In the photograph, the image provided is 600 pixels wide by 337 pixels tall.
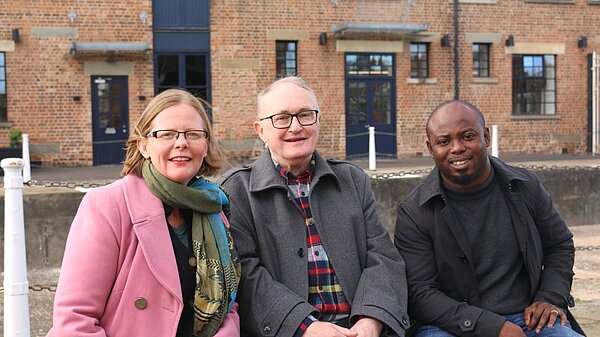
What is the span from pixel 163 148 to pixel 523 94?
19.2m

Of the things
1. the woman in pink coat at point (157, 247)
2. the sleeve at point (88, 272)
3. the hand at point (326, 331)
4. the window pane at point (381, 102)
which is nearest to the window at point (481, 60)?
the window pane at point (381, 102)

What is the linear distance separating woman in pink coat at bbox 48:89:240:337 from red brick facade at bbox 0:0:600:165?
48.4 ft

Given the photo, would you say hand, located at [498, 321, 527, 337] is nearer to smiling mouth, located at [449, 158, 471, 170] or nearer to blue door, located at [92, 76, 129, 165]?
smiling mouth, located at [449, 158, 471, 170]

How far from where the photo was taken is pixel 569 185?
11578mm

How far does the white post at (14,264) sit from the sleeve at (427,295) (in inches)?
81.7

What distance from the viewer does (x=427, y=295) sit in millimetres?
3258

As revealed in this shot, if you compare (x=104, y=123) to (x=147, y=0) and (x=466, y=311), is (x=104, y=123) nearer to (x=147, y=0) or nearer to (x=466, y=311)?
(x=147, y=0)

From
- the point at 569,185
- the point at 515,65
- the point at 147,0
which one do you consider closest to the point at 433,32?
the point at 515,65

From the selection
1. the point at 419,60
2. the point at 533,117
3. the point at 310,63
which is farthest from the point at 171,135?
the point at 533,117

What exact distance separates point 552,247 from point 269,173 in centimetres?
138

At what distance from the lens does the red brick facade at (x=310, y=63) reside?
16.7 metres

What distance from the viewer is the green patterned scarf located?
2756 mm

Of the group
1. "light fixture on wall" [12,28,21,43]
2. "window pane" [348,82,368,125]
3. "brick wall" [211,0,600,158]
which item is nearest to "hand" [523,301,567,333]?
"brick wall" [211,0,600,158]

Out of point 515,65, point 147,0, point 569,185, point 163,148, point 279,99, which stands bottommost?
point 569,185
